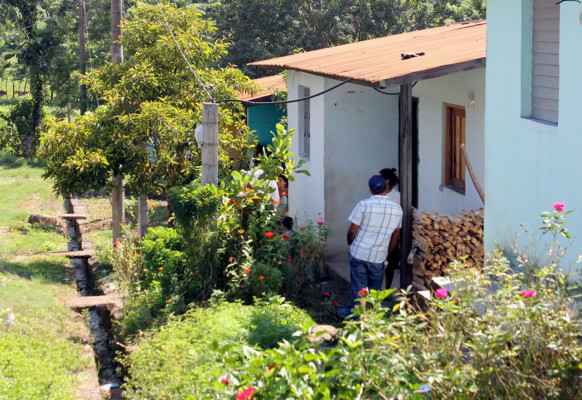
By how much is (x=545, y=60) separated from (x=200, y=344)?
3.62 metres

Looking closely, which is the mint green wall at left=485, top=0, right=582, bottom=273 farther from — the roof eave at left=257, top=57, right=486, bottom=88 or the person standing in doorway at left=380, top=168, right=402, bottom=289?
the person standing in doorway at left=380, top=168, right=402, bottom=289

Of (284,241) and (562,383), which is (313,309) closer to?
(284,241)

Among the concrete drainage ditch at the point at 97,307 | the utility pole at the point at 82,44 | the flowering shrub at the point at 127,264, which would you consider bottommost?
the concrete drainage ditch at the point at 97,307

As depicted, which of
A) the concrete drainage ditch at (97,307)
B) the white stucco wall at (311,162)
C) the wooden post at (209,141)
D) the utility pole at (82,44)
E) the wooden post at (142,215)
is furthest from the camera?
the utility pole at (82,44)

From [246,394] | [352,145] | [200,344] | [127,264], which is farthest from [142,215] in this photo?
[246,394]

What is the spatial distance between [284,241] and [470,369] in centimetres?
485

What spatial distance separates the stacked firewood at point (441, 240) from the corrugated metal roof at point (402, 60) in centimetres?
166

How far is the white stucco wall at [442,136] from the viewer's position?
8.84m

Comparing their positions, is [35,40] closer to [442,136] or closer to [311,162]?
[311,162]

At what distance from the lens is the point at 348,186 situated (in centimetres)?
1047

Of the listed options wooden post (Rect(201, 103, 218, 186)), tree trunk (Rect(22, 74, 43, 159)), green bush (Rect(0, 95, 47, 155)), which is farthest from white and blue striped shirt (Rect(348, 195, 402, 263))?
green bush (Rect(0, 95, 47, 155))

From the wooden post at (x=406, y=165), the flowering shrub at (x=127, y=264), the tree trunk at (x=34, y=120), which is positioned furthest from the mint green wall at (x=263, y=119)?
the tree trunk at (x=34, y=120)

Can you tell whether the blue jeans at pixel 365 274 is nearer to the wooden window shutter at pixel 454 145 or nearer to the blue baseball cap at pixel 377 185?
the blue baseball cap at pixel 377 185

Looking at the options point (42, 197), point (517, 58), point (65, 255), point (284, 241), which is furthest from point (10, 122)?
point (517, 58)
